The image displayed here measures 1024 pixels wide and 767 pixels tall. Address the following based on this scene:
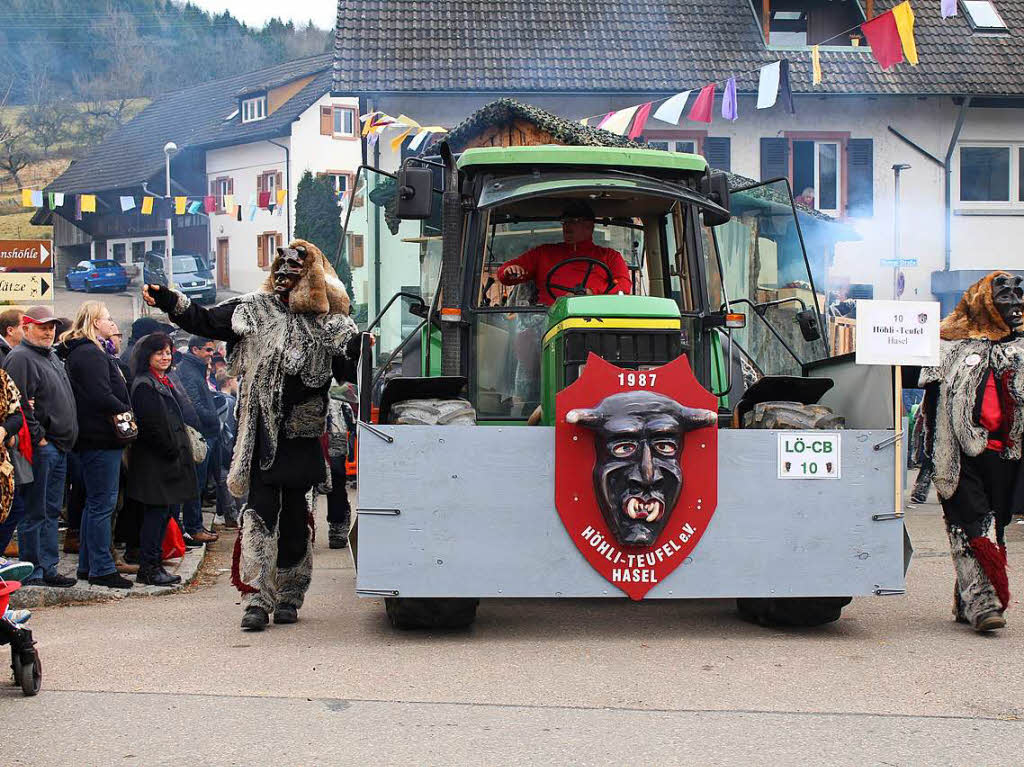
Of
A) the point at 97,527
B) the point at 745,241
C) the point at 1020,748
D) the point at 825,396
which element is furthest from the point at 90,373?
the point at 745,241

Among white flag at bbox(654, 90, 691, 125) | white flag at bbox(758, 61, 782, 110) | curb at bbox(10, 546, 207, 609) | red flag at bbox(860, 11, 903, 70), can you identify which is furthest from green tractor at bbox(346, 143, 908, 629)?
white flag at bbox(758, 61, 782, 110)

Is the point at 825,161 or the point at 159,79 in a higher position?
the point at 159,79

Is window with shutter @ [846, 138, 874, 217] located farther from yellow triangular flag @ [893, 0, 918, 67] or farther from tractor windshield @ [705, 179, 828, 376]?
yellow triangular flag @ [893, 0, 918, 67]

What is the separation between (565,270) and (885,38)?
1192 cm

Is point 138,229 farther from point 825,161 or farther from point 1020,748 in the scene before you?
point 1020,748

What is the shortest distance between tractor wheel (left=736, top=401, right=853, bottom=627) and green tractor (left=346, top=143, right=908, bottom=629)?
13 mm

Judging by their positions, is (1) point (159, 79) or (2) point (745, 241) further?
(1) point (159, 79)

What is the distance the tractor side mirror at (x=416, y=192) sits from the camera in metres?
7.90

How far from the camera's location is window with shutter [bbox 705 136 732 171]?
30406 mm

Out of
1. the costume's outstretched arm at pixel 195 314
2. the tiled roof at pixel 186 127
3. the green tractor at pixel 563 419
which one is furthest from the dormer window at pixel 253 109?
the costume's outstretched arm at pixel 195 314

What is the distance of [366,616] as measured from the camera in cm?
840

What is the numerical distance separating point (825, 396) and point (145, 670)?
4.46 meters

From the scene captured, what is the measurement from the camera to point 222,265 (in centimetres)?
6191

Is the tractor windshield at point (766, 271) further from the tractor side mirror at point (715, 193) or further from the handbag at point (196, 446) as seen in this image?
the tractor side mirror at point (715, 193)
